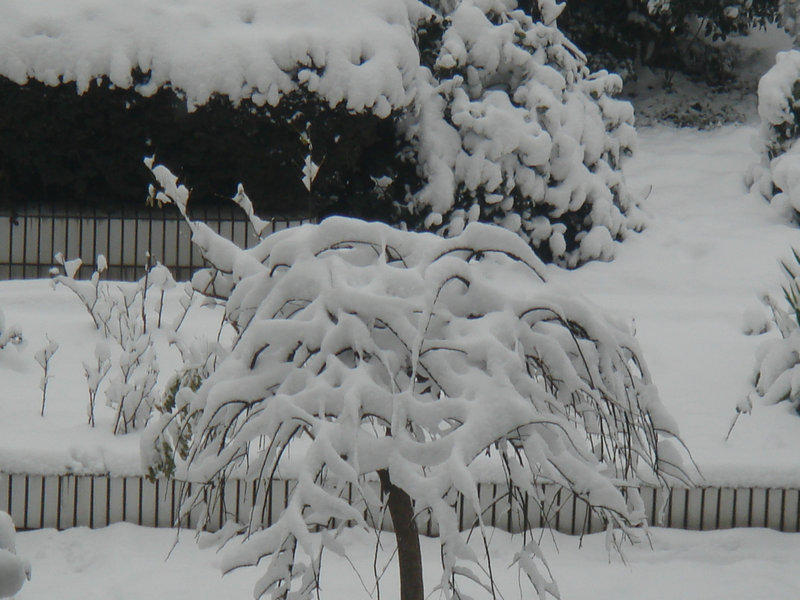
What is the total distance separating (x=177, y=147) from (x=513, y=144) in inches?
85.2

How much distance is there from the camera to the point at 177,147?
6.52 meters

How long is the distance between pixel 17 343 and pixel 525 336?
3188 mm

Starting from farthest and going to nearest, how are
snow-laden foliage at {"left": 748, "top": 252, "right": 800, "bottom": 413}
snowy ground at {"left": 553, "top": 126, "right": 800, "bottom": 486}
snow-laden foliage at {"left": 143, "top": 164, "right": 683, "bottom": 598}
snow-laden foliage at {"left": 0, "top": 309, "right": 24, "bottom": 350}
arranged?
snow-laden foliage at {"left": 0, "top": 309, "right": 24, "bottom": 350} < snow-laden foliage at {"left": 748, "top": 252, "right": 800, "bottom": 413} < snowy ground at {"left": 553, "top": 126, "right": 800, "bottom": 486} < snow-laden foliage at {"left": 143, "top": 164, "right": 683, "bottom": 598}

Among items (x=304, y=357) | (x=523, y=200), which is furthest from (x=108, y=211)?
(x=304, y=357)

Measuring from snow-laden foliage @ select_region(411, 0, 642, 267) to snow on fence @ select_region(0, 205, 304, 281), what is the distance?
1121 mm

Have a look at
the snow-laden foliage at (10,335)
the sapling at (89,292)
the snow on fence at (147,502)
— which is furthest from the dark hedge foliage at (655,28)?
the snow on fence at (147,502)

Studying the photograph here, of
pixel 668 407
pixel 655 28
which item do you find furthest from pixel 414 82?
pixel 655 28

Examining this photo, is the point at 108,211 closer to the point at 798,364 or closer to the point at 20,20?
the point at 20,20

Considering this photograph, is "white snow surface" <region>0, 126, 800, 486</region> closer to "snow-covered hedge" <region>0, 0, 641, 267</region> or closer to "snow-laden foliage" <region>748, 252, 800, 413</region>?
"snow-laden foliage" <region>748, 252, 800, 413</region>

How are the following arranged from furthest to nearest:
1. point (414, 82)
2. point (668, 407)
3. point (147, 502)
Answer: point (414, 82) → point (668, 407) → point (147, 502)

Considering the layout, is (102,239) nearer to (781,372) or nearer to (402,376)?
(781,372)

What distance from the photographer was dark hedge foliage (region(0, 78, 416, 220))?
6.25m

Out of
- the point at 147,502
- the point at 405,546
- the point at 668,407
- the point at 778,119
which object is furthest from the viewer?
the point at 778,119

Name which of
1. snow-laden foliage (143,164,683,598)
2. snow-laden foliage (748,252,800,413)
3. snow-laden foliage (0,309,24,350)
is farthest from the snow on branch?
snow-laden foliage (0,309,24,350)
